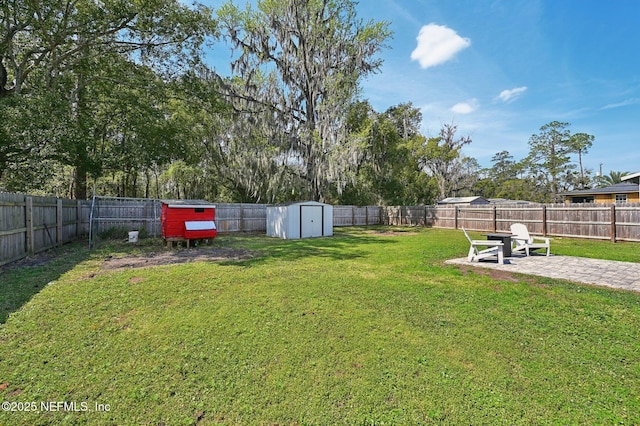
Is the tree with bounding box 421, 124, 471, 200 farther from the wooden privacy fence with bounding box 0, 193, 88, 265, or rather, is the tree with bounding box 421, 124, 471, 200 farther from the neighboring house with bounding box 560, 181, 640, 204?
the wooden privacy fence with bounding box 0, 193, 88, 265

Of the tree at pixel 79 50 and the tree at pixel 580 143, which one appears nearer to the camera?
the tree at pixel 79 50

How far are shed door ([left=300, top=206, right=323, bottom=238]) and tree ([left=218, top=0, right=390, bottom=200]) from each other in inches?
119

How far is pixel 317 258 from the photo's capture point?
6.91 m

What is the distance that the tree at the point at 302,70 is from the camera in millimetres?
15188

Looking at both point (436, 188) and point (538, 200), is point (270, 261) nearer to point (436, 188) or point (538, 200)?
point (436, 188)

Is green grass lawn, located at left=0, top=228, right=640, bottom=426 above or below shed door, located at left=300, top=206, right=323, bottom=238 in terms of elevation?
below

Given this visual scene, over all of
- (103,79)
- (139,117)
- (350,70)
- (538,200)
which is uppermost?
(350,70)

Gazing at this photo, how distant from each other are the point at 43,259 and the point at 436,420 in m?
8.34

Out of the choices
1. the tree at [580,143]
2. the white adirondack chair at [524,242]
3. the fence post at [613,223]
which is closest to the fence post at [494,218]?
the fence post at [613,223]

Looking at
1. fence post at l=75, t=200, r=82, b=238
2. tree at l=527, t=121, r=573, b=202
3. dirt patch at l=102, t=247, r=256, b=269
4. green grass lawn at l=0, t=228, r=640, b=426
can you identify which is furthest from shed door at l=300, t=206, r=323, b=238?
tree at l=527, t=121, r=573, b=202

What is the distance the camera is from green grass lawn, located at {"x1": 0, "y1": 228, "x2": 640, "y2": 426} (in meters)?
1.84

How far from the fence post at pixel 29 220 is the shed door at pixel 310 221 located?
8051 mm

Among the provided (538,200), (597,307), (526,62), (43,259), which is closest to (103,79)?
(43,259)

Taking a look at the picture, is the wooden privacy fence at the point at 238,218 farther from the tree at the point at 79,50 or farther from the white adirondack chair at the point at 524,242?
the white adirondack chair at the point at 524,242
